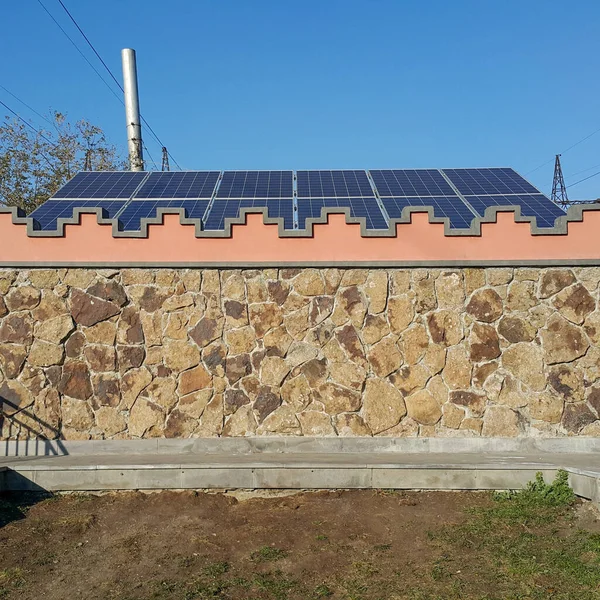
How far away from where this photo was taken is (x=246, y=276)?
12117mm

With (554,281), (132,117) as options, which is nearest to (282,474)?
(554,281)

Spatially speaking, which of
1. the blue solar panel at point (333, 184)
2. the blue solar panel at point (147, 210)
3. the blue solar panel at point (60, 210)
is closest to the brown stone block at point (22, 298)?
the blue solar panel at point (60, 210)

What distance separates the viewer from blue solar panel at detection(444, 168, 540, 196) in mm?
14625

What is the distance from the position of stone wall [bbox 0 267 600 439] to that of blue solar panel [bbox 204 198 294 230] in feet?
4.24

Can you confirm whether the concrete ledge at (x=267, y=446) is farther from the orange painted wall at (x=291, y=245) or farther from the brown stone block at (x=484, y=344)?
the orange painted wall at (x=291, y=245)

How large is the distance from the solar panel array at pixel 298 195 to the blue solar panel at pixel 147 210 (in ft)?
0.07

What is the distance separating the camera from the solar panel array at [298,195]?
1292cm

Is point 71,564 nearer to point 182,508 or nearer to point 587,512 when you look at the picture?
point 182,508

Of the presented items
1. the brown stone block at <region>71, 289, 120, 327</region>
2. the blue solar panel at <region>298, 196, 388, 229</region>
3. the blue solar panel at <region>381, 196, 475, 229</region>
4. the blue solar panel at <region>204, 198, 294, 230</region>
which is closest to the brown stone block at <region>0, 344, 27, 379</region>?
the brown stone block at <region>71, 289, 120, 327</region>

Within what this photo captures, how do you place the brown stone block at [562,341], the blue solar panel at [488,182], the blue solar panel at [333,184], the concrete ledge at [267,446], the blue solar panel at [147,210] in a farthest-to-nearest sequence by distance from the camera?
1. the blue solar panel at [488,182]
2. the blue solar panel at [333,184]
3. the blue solar panel at [147,210]
4. the brown stone block at [562,341]
5. the concrete ledge at [267,446]

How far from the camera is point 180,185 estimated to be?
1536 centimetres

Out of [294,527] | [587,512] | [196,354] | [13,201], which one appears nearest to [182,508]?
[294,527]

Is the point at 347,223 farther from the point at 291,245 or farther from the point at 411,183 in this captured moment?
the point at 411,183

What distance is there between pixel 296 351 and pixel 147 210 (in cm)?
489
